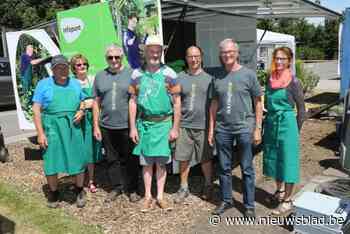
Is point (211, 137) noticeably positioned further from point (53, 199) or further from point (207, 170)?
point (53, 199)

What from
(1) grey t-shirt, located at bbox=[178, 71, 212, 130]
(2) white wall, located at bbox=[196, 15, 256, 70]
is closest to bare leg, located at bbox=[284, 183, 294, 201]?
(1) grey t-shirt, located at bbox=[178, 71, 212, 130]

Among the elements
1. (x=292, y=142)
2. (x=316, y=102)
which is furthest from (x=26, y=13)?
(x=292, y=142)

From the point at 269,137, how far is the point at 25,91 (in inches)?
190

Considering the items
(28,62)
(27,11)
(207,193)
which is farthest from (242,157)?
(27,11)

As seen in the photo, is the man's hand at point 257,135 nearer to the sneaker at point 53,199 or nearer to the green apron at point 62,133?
the green apron at point 62,133

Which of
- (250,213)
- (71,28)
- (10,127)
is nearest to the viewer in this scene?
(250,213)

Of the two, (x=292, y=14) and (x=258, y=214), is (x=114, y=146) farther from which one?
(x=292, y=14)

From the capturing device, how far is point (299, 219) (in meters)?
3.94

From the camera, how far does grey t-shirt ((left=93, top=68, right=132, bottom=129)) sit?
4.75 metres

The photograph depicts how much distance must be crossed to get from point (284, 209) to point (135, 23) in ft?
9.26

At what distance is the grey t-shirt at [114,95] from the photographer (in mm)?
4750

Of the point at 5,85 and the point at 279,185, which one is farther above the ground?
the point at 5,85

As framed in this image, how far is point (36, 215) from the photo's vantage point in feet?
16.0

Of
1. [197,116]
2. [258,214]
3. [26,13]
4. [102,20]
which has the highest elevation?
[26,13]
